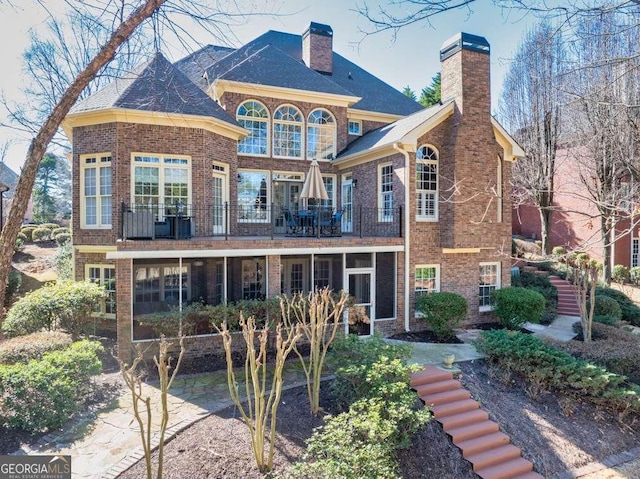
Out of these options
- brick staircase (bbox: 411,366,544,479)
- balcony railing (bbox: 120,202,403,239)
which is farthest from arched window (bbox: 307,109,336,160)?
brick staircase (bbox: 411,366,544,479)

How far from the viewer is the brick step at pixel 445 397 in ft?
24.7

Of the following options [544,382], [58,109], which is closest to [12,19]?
[58,109]

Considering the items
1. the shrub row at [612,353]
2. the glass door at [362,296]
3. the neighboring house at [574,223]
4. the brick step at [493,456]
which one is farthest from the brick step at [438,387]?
the neighboring house at [574,223]

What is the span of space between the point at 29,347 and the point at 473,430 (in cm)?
857

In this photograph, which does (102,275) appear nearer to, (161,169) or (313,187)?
(161,169)

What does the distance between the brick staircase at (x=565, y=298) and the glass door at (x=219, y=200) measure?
13.5m

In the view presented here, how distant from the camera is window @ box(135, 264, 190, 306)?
11.3 m

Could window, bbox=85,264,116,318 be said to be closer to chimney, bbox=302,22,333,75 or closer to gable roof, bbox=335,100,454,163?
gable roof, bbox=335,100,454,163

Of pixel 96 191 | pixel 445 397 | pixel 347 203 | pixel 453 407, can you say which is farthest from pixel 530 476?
pixel 96 191

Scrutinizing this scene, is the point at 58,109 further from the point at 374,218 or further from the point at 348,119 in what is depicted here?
the point at 348,119

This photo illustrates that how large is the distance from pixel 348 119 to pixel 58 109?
12362 millimetres

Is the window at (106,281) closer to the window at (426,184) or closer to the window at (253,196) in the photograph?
the window at (253,196)

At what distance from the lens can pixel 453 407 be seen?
740 centimetres

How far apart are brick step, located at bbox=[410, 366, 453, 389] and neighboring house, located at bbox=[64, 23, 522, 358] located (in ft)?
12.8
